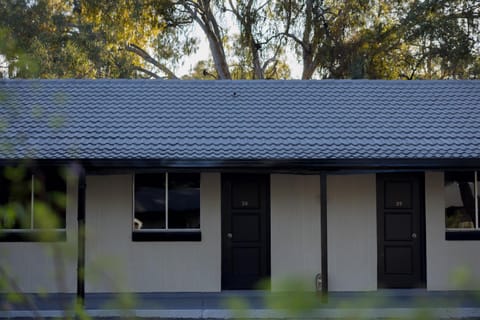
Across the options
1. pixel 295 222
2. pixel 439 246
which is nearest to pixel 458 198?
pixel 439 246

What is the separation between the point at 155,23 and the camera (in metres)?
28.7

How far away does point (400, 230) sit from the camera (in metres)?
12.6

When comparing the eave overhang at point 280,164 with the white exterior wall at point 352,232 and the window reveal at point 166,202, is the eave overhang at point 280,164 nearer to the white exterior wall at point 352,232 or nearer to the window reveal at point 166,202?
the window reveal at point 166,202

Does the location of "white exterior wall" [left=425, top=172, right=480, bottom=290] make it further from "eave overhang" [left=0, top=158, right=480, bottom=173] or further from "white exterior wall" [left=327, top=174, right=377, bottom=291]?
"eave overhang" [left=0, top=158, right=480, bottom=173]

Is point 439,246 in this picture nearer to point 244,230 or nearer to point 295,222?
point 295,222

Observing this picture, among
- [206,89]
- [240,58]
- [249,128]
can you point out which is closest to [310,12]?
[240,58]

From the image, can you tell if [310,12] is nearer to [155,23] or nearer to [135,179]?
[155,23]

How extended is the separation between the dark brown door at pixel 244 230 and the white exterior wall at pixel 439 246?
9.33ft

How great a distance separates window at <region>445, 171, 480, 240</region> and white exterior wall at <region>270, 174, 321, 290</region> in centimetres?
234

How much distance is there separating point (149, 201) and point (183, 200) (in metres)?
0.59

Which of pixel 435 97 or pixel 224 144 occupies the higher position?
pixel 435 97

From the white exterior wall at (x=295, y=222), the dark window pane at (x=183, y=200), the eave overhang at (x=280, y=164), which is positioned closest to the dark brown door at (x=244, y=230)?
the white exterior wall at (x=295, y=222)

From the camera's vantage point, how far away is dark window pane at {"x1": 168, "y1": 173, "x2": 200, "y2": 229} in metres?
12.3

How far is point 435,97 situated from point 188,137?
17.5ft
